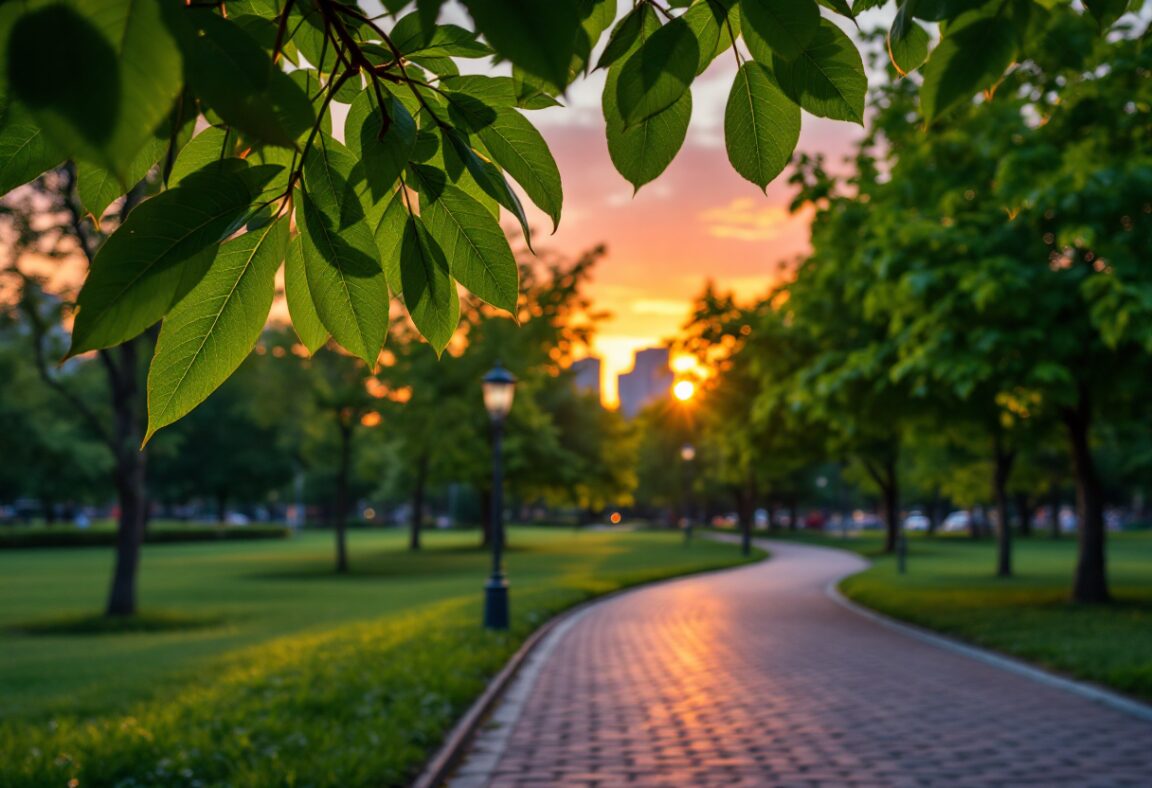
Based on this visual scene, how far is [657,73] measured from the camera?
4.10 feet

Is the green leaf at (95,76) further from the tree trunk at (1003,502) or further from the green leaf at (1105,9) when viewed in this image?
the tree trunk at (1003,502)

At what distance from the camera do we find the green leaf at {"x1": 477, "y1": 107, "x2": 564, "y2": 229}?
1450 mm

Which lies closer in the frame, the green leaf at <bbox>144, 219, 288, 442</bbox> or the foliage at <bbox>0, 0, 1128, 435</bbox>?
the foliage at <bbox>0, 0, 1128, 435</bbox>

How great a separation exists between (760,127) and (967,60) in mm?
312

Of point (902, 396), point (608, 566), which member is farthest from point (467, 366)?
point (902, 396)

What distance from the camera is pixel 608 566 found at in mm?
35094

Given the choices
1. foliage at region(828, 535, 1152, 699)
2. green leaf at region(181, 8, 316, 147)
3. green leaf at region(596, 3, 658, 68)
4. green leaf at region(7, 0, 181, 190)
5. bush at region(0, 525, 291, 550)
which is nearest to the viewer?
green leaf at region(7, 0, 181, 190)

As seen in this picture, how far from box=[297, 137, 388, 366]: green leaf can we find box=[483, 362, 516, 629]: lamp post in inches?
507

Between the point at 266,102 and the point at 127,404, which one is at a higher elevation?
the point at 127,404

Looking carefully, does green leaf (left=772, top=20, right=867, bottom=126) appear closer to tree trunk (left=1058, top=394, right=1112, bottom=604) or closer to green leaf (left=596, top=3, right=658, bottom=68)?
green leaf (left=596, top=3, right=658, bottom=68)

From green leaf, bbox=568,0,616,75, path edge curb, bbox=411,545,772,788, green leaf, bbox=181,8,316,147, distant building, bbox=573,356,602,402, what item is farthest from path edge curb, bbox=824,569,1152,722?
distant building, bbox=573,356,602,402

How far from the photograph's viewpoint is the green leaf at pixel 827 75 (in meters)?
1.42

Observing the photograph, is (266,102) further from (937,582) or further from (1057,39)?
(937,582)

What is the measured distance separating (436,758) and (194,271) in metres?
6.33
